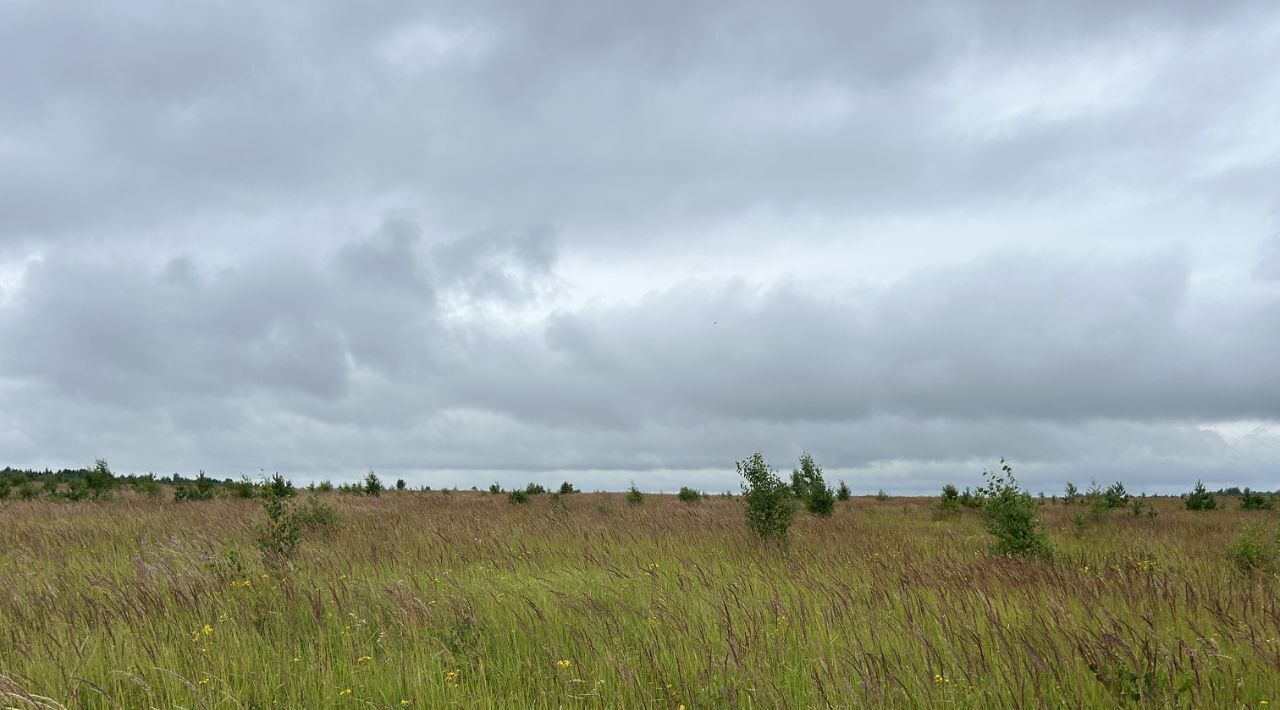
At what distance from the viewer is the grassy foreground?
187 inches

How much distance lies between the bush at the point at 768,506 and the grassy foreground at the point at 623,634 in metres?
3.21

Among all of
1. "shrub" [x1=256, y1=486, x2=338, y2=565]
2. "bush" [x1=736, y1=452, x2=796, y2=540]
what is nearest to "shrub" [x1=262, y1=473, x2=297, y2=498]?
"shrub" [x1=256, y1=486, x2=338, y2=565]

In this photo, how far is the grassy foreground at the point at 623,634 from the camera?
476 centimetres

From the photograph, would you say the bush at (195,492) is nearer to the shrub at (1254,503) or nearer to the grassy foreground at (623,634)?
the grassy foreground at (623,634)

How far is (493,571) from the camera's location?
32.7ft

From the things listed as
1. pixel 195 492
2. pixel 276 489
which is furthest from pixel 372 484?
pixel 276 489

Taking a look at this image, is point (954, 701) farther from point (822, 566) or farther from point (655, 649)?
point (822, 566)

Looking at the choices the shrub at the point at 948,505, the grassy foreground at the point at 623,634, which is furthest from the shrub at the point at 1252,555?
the shrub at the point at 948,505

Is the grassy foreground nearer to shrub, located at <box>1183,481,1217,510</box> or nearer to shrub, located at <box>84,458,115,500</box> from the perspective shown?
shrub, located at <box>84,458,115,500</box>

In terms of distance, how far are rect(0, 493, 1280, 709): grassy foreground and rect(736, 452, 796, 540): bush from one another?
10.5 feet

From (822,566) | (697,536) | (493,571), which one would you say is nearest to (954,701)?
(822,566)

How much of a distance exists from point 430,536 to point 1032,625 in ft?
33.5

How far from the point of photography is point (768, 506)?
14.9 metres

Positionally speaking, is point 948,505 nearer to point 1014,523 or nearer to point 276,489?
→ point 1014,523
